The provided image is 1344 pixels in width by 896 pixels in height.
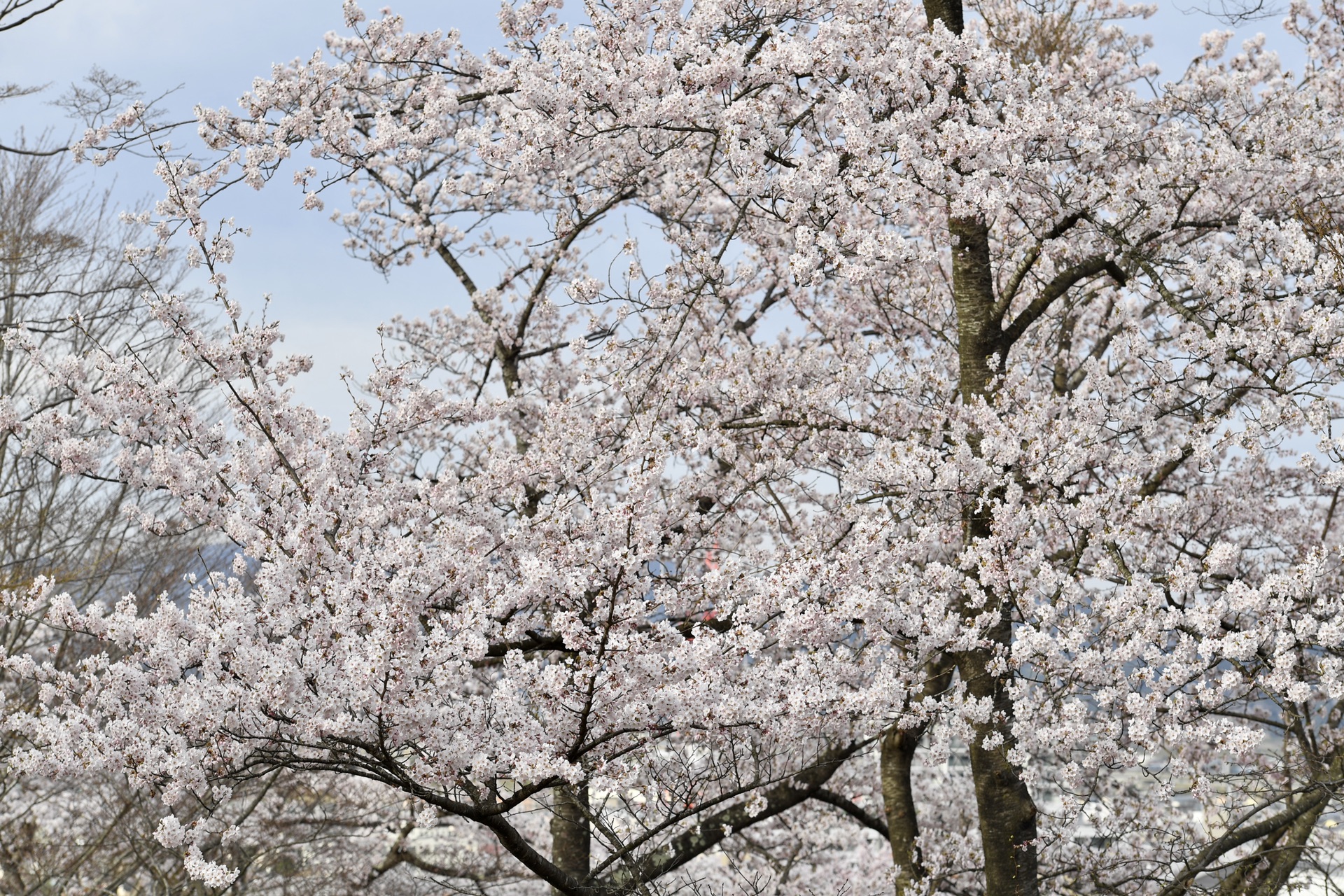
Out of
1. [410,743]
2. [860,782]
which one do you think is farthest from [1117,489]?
[860,782]

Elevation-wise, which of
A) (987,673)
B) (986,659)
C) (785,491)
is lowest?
(987,673)

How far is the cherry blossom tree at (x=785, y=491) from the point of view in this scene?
4699 mm

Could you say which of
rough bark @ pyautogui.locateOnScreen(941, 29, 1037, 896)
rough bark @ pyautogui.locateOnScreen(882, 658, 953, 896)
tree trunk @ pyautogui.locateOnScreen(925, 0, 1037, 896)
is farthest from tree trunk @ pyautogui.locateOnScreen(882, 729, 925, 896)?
tree trunk @ pyautogui.locateOnScreen(925, 0, 1037, 896)

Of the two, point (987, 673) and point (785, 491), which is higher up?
point (785, 491)

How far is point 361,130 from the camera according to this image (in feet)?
32.8

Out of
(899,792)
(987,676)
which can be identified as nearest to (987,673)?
(987,676)

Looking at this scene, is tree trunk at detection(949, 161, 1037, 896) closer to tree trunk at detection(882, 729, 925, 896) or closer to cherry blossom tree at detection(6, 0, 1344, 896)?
cherry blossom tree at detection(6, 0, 1344, 896)

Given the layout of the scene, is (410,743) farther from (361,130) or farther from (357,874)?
(357,874)

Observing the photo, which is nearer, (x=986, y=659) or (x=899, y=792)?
(x=986, y=659)

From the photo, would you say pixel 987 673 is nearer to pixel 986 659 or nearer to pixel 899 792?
pixel 986 659

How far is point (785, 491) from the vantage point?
9523 millimetres

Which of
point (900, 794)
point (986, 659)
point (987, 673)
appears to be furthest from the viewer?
point (900, 794)

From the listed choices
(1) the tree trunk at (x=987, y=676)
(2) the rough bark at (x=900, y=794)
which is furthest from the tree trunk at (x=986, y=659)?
(2) the rough bark at (x=900, y=794)

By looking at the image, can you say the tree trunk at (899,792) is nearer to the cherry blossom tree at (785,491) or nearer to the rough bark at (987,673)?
the cherry blossom tree at (785,491)
